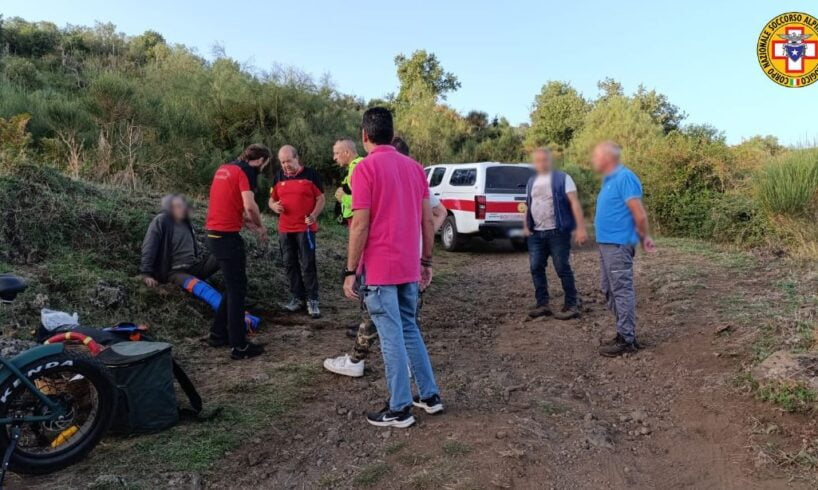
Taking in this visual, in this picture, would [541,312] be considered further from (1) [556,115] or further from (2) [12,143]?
(2) [12,143]

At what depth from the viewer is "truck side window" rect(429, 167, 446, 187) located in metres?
13.1

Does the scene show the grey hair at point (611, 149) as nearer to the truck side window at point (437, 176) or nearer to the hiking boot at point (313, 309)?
the hiking boot at point (313, 309)

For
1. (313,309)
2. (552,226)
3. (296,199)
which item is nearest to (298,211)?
(296,199)

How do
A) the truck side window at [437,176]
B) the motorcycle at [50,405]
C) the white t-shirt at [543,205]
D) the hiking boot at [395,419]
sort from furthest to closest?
Result: 1. the truck side window at [437,176]
2. the white t-shirt at [543,205]
3. the hiking boot at [395,419]
4. the motorcycle at [50,405]

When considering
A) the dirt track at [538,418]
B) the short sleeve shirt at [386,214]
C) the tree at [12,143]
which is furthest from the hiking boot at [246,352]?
the tree at [12,143]

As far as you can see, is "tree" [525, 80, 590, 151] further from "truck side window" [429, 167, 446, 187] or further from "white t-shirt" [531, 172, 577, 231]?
"truck side window" [429, 167, 446, 187]

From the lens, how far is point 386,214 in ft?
11.6

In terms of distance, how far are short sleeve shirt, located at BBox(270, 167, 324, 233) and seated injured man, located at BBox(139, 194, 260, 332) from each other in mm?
873

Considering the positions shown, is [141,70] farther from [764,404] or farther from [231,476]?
[764,404]

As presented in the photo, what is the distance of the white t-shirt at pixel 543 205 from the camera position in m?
6.18

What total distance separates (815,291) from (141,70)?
54.2 ft

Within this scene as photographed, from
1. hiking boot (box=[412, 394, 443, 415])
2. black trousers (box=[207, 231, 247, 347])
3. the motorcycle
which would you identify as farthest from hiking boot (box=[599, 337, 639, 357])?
the motorcycle

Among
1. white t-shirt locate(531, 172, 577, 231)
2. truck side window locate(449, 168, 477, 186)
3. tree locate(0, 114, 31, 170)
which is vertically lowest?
white t-shirt locate(531, 172, 577, 231)

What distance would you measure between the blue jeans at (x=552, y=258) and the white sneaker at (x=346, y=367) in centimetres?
266
